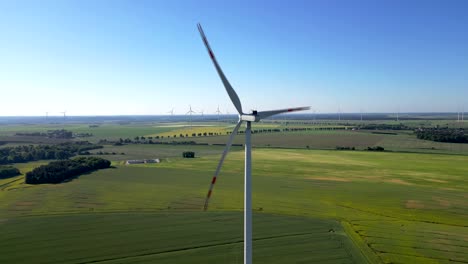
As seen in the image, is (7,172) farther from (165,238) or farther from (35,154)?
(165,238)

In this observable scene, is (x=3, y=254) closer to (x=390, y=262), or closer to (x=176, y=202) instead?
(x=176, y=202)

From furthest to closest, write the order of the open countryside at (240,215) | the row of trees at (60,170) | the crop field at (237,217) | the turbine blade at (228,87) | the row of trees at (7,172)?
1. the row of trees at (7,172)
2. the row of trees at (60,170)
3. the open countryside at (240,215)
4. the crop field at (237,217)
5. the turbine blade at (228,87)

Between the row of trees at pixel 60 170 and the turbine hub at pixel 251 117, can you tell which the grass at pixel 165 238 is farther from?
the row of trees at pixel 60 170

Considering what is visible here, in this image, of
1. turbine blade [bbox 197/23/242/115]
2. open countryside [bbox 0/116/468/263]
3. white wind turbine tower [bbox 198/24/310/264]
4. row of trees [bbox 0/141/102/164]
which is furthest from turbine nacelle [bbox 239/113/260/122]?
row of trees [bbox 0/141/102/164]

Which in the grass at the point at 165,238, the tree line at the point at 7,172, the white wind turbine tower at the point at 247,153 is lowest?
the grass at the point at 165,238

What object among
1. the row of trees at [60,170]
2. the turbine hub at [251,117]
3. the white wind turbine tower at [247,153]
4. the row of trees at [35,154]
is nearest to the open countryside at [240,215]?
the row of trees at [60,170]

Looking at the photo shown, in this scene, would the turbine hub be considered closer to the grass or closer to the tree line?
the grass
